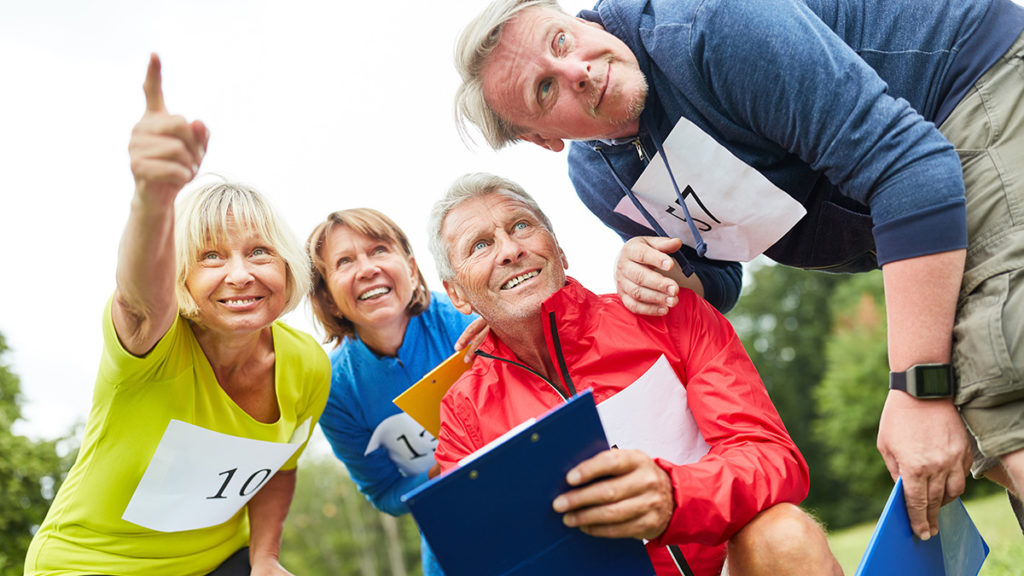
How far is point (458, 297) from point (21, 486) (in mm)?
5583

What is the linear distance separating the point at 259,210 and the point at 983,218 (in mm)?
2251

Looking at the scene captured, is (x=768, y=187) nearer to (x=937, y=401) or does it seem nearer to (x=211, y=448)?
(x=937, y=401)

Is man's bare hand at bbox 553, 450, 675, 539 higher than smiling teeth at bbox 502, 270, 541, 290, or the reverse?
smiling teeth at bbox 502, 270, 541, 290

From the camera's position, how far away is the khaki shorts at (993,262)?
5.86 feet

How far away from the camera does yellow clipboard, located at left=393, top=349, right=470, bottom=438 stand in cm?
286

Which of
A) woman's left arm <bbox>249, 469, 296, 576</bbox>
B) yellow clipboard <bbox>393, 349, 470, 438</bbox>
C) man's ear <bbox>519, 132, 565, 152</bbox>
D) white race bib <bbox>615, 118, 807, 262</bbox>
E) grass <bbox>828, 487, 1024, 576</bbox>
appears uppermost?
man's ear <bbox>519, 132, 565, 152</bbox>

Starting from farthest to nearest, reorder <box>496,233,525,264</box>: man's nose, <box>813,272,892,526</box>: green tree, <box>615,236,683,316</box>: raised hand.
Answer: <box>813,272,892,526</box>: green tree, <box>496,233,525,264</box>: man's nose, <box>615,236,683,316</box>: raised hand

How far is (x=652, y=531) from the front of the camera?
183 centimetres

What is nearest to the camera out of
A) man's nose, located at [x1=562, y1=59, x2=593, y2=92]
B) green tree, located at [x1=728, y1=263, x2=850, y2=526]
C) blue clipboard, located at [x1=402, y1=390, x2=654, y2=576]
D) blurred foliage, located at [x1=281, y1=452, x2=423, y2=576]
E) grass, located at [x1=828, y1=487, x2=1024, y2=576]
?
blue clipboard, located at [x1=402, y1=390, x2=654, y2=576]

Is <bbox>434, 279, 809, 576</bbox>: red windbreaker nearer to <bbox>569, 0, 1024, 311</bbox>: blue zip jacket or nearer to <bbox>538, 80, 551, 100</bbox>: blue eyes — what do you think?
<bbox>569, 0, 1024, 311</bbox>: blue zip jacket

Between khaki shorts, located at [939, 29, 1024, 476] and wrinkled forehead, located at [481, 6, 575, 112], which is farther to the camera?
wrinkled forehead, located at [481, 6, 575, 112]

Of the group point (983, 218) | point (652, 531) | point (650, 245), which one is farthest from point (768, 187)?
point (652, 531)

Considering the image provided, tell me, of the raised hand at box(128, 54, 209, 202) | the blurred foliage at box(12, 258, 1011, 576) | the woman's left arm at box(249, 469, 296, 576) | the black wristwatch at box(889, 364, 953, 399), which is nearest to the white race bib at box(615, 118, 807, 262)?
the black wristwatch at box(889, 364, 953, 399)

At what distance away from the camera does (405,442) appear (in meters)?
3.70
